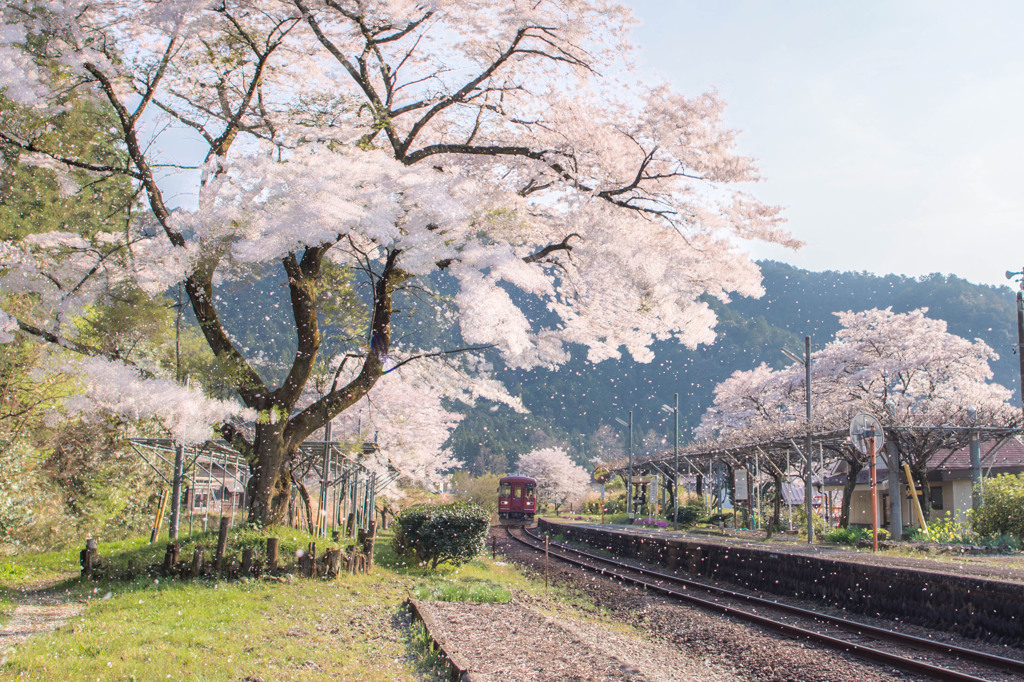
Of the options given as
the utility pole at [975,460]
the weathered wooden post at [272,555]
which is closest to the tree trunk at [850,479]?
the utility pole at [975,460]

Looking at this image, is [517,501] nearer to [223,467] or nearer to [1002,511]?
[223,467]

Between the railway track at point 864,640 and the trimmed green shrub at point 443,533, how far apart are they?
3.54 meters

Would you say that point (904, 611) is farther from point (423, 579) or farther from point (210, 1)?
point (210, 1)

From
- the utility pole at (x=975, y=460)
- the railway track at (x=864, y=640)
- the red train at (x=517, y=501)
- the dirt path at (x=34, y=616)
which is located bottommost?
the red train at (x=517, y=501)

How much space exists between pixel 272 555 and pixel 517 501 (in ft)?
122

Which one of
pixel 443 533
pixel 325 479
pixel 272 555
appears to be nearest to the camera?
pixel 272 555

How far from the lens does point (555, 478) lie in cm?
Answer: 7538

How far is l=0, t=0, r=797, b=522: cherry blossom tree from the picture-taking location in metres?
9.26

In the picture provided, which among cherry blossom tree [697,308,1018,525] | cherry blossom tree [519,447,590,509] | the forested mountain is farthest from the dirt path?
the forested mountain

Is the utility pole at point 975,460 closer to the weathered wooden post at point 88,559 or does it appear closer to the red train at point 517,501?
the weathered wooden post at point 88,559

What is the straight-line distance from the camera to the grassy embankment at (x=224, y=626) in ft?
18.1

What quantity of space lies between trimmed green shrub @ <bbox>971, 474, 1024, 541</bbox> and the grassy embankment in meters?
15.3

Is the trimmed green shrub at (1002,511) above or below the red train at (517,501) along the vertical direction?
above

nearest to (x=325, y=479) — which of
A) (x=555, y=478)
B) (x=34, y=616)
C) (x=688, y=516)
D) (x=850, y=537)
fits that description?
(x=34, y=616)
